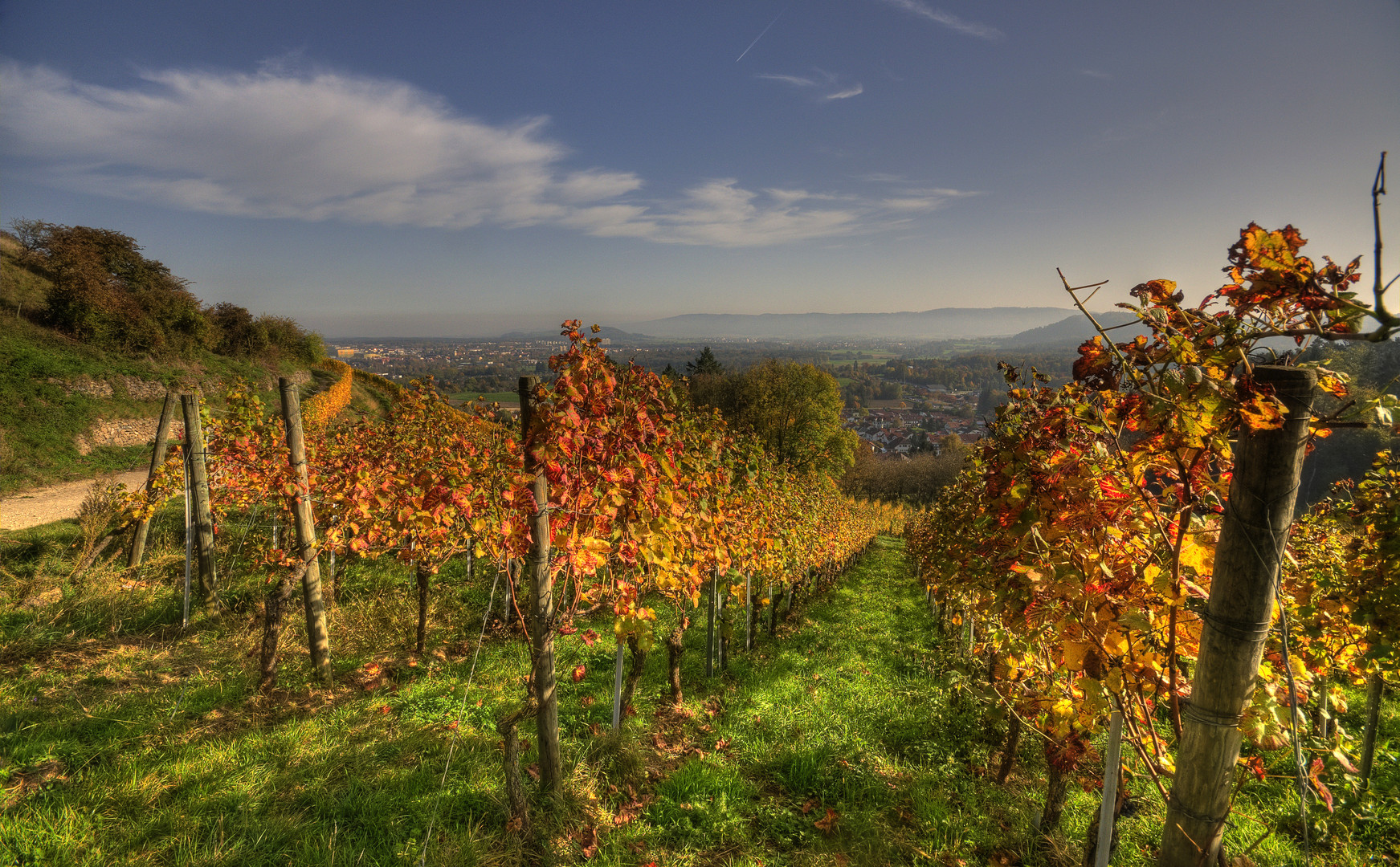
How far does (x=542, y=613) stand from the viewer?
3.42 meters

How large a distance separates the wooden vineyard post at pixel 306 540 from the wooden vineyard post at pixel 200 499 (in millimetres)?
2505

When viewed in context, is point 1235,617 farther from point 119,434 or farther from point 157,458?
point 119,434

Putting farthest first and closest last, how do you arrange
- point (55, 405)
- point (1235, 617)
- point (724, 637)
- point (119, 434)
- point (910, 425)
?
point (910, 425), point (119, 434), point (55, 405), point (724, 637), point (1235, 617)

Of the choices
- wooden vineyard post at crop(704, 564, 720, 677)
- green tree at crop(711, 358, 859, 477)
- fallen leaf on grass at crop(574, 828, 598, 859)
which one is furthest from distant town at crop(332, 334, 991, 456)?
fallen leaf on grass at crop(574, 828, 598, 859)

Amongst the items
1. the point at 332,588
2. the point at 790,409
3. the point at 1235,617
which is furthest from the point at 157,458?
the point at 790,409

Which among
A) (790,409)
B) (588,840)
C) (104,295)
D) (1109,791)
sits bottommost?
(588,840)

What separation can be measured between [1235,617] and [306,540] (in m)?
6.36

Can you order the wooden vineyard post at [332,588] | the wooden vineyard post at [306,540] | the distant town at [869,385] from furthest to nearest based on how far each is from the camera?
the distant town at [869,385]
the wooden vineyard post at [332,588]
the wooden vineyard post at [306,540]

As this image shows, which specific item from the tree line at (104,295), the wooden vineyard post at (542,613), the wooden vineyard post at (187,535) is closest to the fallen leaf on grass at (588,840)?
the wooden vineyard post at (542,613)

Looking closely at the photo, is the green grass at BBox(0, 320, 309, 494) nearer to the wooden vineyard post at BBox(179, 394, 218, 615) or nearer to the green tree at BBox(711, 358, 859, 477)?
the wooden vineyard post at BBox(179, 394, 218, 615)

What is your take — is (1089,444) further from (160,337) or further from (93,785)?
(160,337)

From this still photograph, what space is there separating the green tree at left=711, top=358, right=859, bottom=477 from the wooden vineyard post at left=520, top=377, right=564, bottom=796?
89.8 ft

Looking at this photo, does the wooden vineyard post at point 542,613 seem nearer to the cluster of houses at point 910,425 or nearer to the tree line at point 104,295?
the tree line at point 104,295

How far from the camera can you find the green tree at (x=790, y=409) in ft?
104
